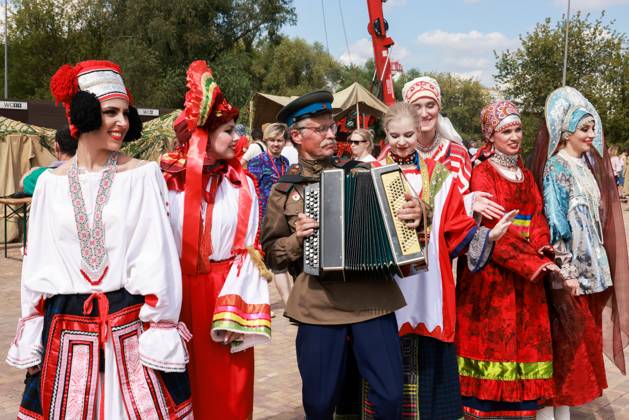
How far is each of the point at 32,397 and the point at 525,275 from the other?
8.82 feet

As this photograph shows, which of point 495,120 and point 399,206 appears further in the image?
point 495,120

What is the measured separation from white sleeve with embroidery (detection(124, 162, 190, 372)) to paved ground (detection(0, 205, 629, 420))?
2006mm

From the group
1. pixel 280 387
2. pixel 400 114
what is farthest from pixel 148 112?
pixel 400 114

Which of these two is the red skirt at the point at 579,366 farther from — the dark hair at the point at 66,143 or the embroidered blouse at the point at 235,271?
the dark hair at the point at 66,143

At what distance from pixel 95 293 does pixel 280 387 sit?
269 cm

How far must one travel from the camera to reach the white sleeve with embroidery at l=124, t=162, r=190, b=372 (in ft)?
8.57

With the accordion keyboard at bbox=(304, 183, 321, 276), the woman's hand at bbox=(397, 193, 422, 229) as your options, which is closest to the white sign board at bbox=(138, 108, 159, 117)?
the accordion keyboard at bbox=(304, 183, 321, 276)

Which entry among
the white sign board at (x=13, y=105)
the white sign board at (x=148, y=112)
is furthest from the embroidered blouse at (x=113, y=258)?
the white sign board at (x=148, y=112)

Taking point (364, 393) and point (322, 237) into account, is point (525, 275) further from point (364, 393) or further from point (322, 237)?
point (322, 237)

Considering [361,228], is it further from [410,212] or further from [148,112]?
[148,112]

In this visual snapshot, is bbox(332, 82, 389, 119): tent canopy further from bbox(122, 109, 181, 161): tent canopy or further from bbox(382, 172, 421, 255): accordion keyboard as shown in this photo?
bbox(382, 172, 421, 255): accordion keyboard

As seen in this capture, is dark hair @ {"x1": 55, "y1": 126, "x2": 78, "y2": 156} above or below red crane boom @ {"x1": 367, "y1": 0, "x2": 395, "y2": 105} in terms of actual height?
below

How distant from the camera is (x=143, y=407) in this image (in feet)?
8.57

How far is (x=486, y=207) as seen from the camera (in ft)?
12.2
